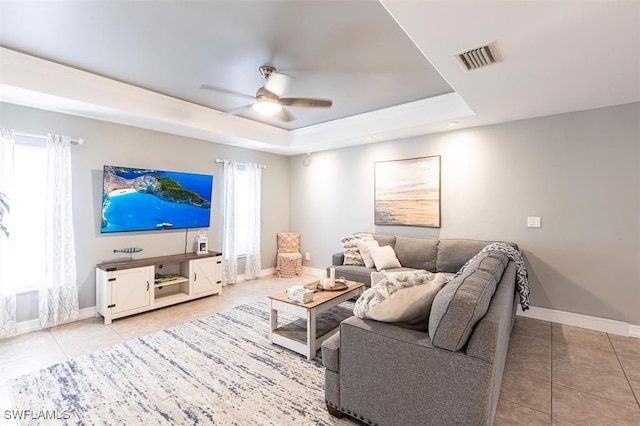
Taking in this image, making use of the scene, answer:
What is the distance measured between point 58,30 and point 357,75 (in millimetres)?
2664

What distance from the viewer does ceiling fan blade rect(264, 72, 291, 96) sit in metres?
3.16

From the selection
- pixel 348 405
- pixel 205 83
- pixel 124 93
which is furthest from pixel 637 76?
pixel 124 93

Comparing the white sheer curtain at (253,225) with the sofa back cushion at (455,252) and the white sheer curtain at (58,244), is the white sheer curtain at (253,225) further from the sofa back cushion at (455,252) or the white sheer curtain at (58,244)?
the sofa back cushion at (455,252)

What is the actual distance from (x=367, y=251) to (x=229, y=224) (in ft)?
8.18

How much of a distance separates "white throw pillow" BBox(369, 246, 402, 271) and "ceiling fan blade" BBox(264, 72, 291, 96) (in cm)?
251

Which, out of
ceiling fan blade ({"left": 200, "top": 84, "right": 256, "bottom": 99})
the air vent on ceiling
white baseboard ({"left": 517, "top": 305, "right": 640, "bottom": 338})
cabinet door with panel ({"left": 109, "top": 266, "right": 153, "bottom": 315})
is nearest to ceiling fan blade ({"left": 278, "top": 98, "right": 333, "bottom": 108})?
ceiling fan blade ({"left": 200, "top": 84, "right": 256, "bottom": 99})

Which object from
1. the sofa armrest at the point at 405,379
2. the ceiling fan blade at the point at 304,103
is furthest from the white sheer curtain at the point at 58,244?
the sofa armrest at the point at 405,379

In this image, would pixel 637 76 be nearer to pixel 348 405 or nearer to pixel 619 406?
pixel 619 406

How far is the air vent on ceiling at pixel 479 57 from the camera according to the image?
6.95 feet

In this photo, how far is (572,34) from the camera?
6.36 ft

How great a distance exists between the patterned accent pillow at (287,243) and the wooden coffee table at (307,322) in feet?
8.89

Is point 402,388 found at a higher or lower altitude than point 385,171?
lower

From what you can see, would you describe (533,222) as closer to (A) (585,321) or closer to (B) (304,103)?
(A) (585,321)

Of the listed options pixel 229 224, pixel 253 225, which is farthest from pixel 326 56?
pixel 253 225
